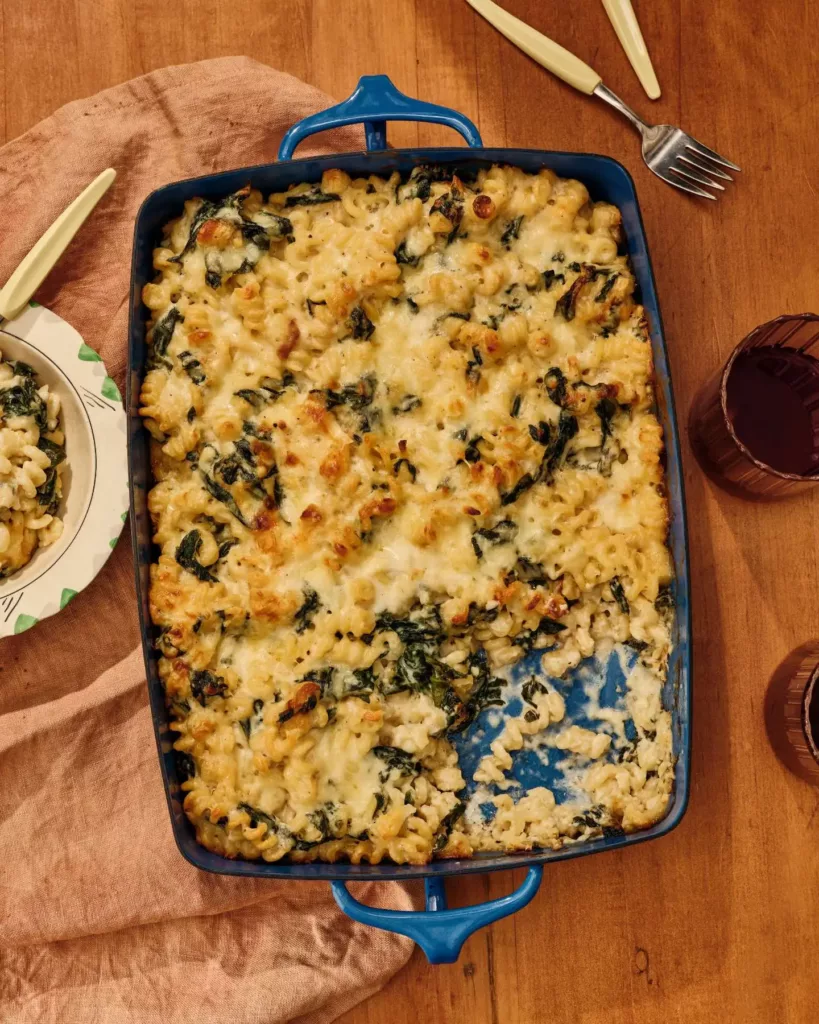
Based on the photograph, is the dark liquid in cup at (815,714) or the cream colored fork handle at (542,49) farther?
the cream colored fork handle at (542,49)

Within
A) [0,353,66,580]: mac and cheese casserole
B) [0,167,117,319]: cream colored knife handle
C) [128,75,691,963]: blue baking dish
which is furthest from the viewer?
[0,167,117,319]: cream colored knife handle

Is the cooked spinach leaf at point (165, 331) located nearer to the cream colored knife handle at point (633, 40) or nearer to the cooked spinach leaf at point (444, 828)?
the cooked spinach leaf at point (444, 828)

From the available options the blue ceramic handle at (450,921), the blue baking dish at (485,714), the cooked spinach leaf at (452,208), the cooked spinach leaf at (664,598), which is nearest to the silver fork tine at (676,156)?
the blue baking dish at (485,714)

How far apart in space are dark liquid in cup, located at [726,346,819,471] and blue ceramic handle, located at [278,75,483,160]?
88cm

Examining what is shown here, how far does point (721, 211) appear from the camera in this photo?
2.38 meters

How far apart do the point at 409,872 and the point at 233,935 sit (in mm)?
784

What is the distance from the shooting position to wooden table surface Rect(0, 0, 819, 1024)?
2.34 metres

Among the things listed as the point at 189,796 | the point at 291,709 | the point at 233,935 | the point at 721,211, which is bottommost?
the point at 233,935

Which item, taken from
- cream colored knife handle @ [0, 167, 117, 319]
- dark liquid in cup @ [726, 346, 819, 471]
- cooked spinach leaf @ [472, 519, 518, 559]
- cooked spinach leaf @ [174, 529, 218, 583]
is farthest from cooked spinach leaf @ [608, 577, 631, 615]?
cream colored knife handle @ [0, 167, 117, 319]

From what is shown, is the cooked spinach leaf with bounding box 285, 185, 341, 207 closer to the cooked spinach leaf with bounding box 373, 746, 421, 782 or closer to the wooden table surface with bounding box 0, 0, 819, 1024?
the wooden table surface with bounding box 0, 0, 819, 1024

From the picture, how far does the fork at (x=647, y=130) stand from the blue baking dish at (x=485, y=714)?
37 cm

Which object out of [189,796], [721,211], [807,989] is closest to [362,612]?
[189,796]

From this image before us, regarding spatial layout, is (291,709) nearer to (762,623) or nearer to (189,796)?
(189,796)

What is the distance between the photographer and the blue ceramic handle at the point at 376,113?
83.7 inches
